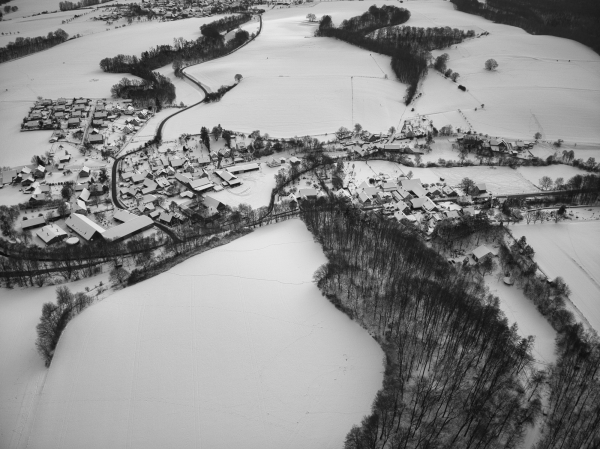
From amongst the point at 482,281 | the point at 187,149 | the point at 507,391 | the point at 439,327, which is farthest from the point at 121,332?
the point at 187,149

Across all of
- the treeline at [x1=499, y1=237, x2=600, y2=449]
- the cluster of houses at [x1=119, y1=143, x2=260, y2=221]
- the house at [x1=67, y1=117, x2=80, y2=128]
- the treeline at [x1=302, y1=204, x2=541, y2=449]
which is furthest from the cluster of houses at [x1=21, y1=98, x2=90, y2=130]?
the treeline at [x1=499, y1=237, x2=600, y2=449]

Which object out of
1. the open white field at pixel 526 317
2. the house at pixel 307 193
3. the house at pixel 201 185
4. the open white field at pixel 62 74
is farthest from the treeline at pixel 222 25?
the open white field at pixel 526 317

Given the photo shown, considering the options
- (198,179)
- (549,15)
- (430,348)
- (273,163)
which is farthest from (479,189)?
(549,15)

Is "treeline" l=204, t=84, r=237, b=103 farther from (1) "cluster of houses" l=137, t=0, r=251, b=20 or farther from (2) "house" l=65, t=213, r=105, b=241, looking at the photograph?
(1) "cluster of houses" l=137, t=0, r=251, b=20

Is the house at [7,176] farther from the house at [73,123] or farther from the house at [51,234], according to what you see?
the house at [73,123]

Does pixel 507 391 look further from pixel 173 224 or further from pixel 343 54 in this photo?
pixel 343 54

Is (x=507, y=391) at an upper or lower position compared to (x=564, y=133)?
lower
